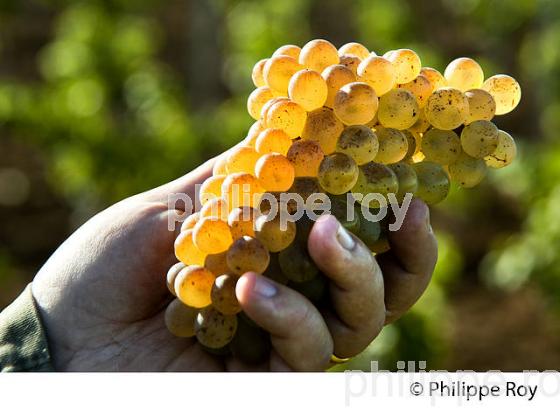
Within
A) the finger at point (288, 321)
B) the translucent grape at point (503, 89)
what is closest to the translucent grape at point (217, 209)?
the finger at point (288, 321)

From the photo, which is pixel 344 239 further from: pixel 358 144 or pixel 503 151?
pixel 503 151

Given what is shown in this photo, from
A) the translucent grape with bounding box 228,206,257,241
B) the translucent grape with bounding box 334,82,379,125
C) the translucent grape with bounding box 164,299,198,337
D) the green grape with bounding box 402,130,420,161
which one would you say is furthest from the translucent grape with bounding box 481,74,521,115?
the translucent grape with bounding box 164,299,198,337

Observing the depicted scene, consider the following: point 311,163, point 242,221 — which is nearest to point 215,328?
point 242,221

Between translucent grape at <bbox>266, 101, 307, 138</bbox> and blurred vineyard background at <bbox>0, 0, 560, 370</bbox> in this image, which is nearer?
translucent grape at <bbox>266, 101, 307, 138</bbox>

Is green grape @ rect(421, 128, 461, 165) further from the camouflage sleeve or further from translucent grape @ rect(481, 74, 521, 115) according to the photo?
the camouflage sleeve

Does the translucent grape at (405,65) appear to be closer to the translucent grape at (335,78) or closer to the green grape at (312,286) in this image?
the translucent grape at (335,78)
